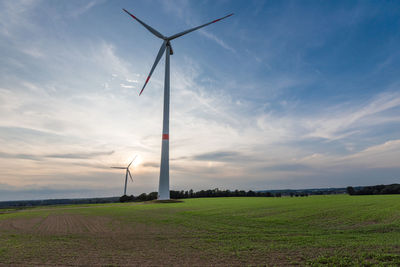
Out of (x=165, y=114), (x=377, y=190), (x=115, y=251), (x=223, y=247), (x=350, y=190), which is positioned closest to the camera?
(x=115, y=251)

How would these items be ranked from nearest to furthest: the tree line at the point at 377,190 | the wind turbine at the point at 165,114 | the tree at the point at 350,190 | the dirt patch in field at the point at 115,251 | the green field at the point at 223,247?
the green field at the point at 223,247, the dirt patch in field at the point at 115,251, the wind turbine at the point at 165,114, the tree line at the point at 377,190, the tree at the point at 350,190

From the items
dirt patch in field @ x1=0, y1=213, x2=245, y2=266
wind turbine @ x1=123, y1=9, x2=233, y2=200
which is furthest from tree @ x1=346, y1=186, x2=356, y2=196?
dirt patch in field @ x1=0, y1=213, x2=245, y2=266

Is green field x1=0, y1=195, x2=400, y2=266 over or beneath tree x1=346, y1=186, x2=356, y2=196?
beneath

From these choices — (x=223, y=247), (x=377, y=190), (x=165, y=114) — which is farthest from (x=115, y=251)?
(x=377, y=190)

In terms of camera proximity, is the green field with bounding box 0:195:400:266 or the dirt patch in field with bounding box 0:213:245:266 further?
the dirt patch in field with bounding box 0:213:245:266

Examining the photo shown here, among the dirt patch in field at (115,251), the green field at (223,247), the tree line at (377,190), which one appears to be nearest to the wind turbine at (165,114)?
the green field at (223,247)

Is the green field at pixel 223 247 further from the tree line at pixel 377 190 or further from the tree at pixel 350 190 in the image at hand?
the tree at pixel 350 190

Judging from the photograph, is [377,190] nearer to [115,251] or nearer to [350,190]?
[350,190]

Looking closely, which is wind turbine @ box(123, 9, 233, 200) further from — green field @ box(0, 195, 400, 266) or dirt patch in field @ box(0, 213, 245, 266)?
dirt patch in field @ box(0, 213, 245, 266)

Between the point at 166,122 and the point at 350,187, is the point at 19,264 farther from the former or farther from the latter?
the point at 350,187

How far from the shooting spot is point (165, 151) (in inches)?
2461

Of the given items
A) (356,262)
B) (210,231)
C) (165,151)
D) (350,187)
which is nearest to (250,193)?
(350,187)

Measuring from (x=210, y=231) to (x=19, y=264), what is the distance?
1249 centimetres

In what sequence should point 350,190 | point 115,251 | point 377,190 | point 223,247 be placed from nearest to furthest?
1. point 115,251
2. point 223,247
3. point 377,190
4. point 350,190
